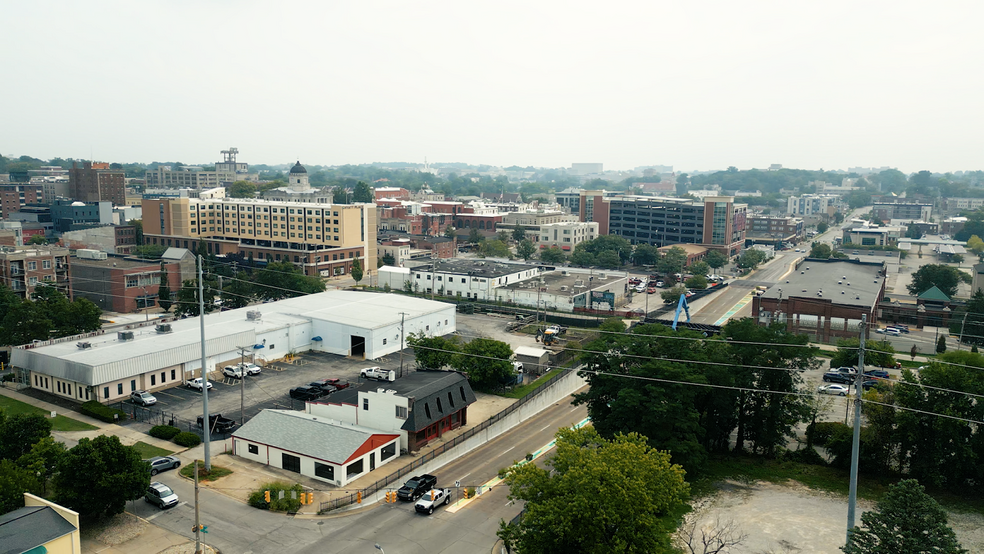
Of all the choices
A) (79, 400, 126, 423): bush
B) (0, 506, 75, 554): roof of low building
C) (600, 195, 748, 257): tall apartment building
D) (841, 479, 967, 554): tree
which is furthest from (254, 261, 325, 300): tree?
(600, 195, 748, 257): tall apartment building

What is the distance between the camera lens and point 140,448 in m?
29.3

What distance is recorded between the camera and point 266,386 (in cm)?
3881

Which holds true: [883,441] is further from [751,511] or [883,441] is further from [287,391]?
[287,391]

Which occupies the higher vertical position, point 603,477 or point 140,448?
point 603,477

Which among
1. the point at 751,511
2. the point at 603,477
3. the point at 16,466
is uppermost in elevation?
the point at 603,477

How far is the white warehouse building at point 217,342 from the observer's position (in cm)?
3544

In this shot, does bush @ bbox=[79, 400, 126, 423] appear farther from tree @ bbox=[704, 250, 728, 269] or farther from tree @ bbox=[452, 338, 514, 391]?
tree @ bbox=[704, 250, 728, 269]

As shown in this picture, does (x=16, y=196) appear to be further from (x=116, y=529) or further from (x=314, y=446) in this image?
(x=116, y=529)

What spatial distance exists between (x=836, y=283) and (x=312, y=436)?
2143 inches

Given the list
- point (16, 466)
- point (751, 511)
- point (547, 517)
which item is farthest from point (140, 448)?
point (751, 511)

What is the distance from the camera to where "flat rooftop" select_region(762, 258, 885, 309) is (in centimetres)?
5722

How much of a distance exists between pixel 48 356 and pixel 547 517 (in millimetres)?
30753

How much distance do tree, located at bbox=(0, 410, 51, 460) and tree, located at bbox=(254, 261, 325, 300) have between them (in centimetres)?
3773

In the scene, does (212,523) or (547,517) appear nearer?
(547,517)
